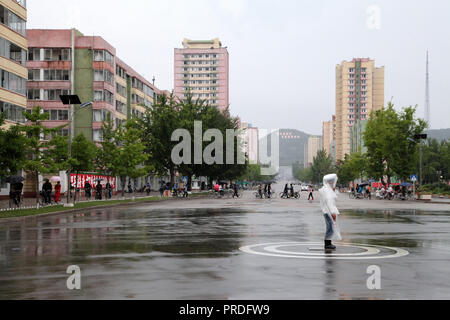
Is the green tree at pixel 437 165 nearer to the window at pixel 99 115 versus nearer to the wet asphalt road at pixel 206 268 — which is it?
the window at pixel 99 115

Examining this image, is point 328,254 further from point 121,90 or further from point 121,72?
point 121,72

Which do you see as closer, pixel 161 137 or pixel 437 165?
pixel 161 137

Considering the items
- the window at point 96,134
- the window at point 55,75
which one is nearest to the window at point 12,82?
the window at point 55,75

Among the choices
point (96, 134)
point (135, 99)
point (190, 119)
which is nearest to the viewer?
point (190, 119)

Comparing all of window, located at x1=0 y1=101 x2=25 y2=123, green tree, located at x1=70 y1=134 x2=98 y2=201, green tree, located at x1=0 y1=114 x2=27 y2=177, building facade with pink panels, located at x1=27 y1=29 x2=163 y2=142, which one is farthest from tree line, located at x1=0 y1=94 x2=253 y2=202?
green tree, located at x1=0 y1=114 x2=27 y2=177

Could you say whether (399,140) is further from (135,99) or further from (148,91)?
(148,91)

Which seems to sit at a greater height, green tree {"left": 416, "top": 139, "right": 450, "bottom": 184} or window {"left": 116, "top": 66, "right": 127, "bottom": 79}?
window {"left": 116, "top": 66, "right": 127, "bottom": 79}

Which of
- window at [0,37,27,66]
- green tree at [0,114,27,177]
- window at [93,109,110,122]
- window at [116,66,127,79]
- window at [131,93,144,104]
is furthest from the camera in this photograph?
window at [131,93,144,104]

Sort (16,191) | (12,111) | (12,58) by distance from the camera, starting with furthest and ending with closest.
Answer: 1. (12,58)
2. (12,111)
3. (16,191)

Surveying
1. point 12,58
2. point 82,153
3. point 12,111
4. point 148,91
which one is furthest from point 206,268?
point 148,91

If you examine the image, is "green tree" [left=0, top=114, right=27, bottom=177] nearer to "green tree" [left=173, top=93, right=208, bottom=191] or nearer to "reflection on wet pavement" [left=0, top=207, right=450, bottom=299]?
"reflection on wet pavement" [left=0, top=207, right=450, bottom=299]

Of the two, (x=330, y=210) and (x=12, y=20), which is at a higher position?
(x=12, y=20)

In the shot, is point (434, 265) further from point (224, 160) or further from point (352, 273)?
point (224, 160)

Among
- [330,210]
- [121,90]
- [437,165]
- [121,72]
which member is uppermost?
[121,72]
